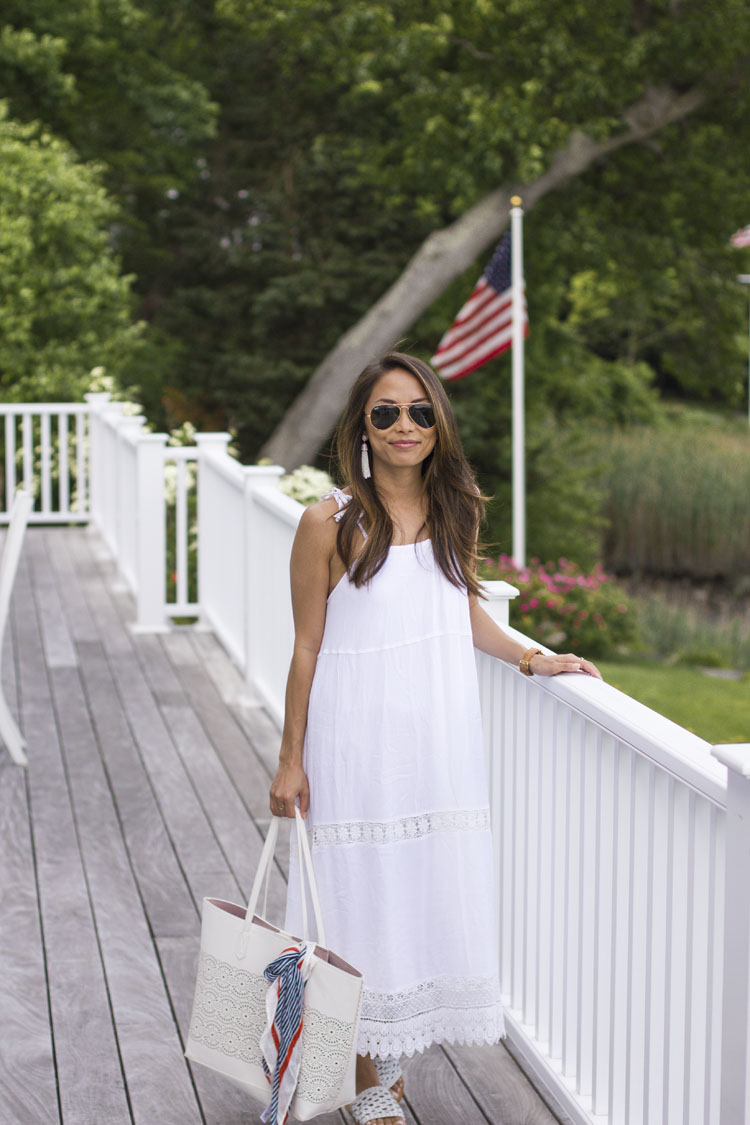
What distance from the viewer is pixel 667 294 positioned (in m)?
18.1

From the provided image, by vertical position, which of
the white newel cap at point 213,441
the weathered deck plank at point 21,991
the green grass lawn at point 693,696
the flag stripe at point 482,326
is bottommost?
the green grass lawn at point 693,696

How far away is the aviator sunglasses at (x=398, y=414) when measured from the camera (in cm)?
252

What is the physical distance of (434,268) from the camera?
15.9 metres

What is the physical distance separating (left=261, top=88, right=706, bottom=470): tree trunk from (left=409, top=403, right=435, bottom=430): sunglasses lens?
1291 centimetres

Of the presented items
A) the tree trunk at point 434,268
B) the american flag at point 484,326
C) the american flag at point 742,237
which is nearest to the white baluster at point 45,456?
the american flag at point 484,326

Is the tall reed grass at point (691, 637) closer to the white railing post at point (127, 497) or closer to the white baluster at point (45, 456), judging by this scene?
the white baluster at point (45, 456)

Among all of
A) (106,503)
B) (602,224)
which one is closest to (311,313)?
(602,224)

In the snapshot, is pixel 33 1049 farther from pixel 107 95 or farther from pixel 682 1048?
pixel 107 95

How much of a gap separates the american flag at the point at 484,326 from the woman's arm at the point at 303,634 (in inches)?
363

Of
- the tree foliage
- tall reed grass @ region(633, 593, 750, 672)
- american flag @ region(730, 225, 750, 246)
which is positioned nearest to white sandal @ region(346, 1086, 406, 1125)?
the tree foliage

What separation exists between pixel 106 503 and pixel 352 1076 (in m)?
7.43

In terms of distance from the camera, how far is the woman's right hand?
2514mm

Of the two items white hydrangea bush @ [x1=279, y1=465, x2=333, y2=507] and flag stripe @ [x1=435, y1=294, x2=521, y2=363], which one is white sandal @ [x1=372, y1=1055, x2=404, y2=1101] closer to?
white hydrangea bush @ [x1=279, y1=465, x2=333, y2=507]

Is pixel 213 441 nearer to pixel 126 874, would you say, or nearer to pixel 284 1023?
pixel 126 874
